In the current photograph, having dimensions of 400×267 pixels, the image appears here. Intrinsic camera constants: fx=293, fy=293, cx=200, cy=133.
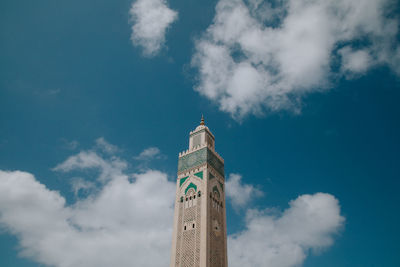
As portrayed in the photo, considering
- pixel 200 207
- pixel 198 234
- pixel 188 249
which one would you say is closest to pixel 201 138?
pixel 200 207

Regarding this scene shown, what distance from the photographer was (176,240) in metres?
17.7

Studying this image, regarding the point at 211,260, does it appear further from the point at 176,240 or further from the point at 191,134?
the point at 191,134

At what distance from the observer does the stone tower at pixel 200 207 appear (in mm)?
16750

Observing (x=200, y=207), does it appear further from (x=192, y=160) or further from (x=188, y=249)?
(x=192, y=160)

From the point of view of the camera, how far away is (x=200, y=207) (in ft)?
59.7

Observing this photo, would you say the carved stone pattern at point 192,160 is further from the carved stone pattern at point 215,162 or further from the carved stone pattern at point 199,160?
the carved stone pattern at point 215,162

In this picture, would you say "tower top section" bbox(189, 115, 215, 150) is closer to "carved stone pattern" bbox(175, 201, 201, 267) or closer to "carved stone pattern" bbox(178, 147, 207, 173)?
"carved stone pattern" bbox(178, 147, 207, 173)

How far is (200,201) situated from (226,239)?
305 centimetres

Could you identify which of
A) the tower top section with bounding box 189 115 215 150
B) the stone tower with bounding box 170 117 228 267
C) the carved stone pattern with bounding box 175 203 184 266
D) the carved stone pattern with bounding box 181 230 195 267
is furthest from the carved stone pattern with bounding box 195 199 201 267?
the tower top section with bounding box 189 115 215 150

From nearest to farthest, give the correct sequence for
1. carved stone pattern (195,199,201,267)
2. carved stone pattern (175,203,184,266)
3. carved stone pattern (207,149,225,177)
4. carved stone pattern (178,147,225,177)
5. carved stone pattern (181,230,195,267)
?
carved stone pattern (195,199,201,267), carved stone pattern (181,230,195,267), carved stone pattern (175,203,184,266), carved stone pattern (178,147,225,177), carved stone pattern (207,149,225,177)

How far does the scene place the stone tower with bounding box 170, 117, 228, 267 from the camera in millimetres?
16750

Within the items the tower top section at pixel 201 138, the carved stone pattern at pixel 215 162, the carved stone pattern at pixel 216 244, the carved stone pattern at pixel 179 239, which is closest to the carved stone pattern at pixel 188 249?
the carved stone pattern at pixel 179 239

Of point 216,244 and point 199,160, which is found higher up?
point 199,160

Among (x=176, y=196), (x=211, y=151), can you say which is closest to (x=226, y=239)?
(x=176, y=196)
